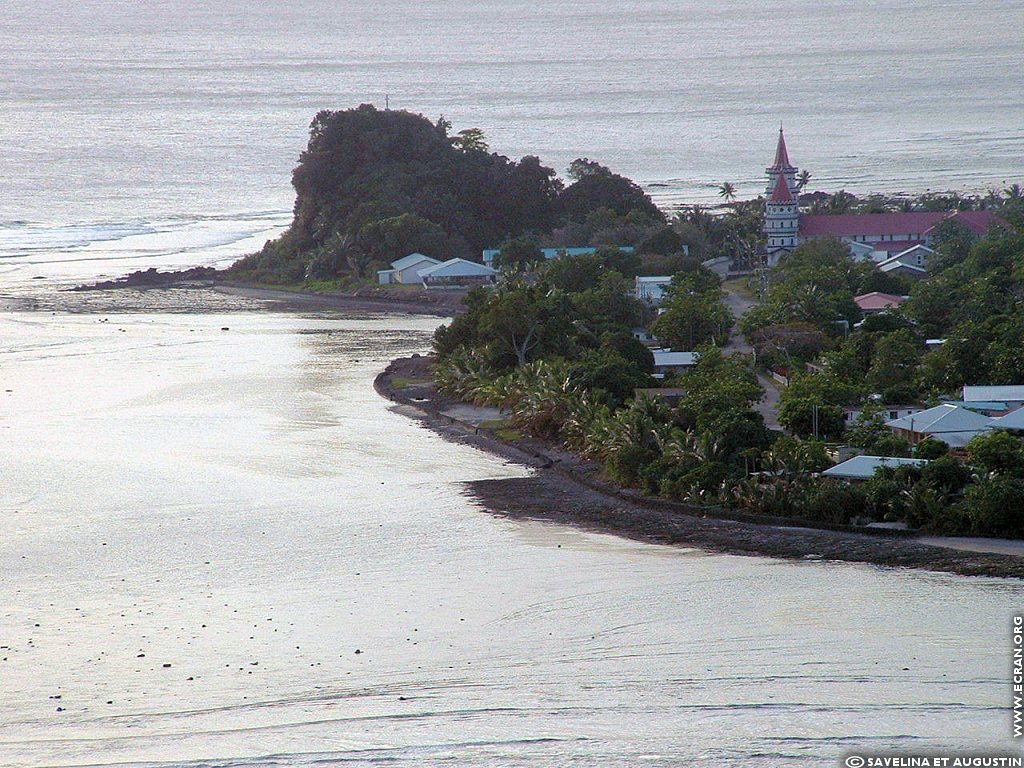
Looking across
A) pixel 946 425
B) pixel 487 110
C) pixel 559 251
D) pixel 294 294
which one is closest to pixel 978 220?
pixel 559 251

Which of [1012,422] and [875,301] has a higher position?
[875,301]

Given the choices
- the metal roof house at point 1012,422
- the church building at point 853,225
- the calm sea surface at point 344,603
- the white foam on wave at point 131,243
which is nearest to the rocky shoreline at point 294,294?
the calm sea surface at point 344,603

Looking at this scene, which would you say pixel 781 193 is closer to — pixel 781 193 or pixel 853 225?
pixel 781 193

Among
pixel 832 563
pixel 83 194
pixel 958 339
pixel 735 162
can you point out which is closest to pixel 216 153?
pixel 83 194

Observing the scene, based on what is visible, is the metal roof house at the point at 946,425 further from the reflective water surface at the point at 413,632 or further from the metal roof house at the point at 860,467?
the reflective water surface at the point at 413,632

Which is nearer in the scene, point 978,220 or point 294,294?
point 294,294

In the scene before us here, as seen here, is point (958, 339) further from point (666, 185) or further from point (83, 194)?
point (83, 194)
